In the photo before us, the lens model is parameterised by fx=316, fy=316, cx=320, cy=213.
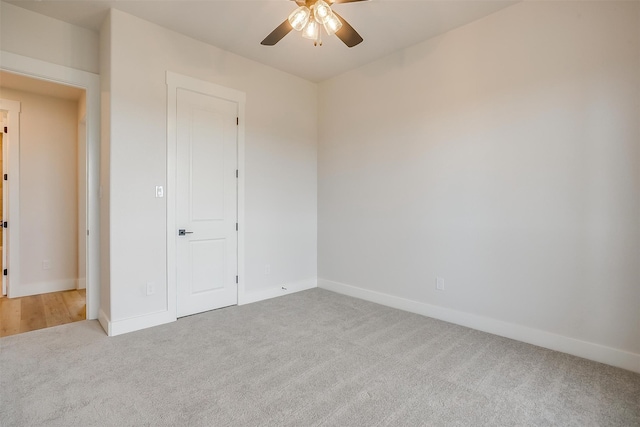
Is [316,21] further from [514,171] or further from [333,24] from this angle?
[514,171]

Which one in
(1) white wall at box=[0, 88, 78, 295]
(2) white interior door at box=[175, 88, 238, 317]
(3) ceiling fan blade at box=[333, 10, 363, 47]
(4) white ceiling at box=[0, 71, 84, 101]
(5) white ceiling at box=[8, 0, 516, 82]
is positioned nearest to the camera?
(3) ceiling fan blade at box=[333, 10, 363, 47]

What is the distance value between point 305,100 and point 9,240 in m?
4.14

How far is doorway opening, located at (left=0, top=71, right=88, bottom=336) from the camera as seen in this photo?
390 centimetres

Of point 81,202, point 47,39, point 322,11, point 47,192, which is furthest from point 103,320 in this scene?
point 322,11

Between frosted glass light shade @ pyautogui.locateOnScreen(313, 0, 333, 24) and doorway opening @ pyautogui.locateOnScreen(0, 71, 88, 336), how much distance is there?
3035mm

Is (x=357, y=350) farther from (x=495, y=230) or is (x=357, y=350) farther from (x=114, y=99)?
(x=114, y=99)

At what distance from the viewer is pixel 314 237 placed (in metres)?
4.50

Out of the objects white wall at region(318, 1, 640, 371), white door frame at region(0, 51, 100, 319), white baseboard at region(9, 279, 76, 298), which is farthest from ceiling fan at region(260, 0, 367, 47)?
white baseboard at region(9, 279, 76, 298)

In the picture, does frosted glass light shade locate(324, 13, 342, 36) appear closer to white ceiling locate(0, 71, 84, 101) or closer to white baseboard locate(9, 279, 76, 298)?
white ceiling locate(0, 71, 84, 101)

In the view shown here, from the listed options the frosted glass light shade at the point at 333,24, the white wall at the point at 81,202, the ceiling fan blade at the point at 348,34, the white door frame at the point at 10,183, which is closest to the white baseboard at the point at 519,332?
the ceiling fan blade at the point at 348,34

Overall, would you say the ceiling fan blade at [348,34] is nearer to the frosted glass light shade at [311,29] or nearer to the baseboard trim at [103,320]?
the frosted glass light shade at [311,29]

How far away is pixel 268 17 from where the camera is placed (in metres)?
2.87

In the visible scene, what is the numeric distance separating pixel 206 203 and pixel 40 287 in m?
2.77

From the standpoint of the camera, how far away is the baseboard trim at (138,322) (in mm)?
2777
